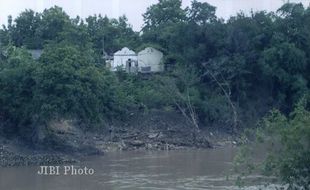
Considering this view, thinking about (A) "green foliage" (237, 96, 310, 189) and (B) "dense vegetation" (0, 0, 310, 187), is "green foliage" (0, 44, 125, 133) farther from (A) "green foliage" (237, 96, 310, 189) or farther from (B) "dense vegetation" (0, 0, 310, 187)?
(A) "green foliage" (237, 96, 310, 189)

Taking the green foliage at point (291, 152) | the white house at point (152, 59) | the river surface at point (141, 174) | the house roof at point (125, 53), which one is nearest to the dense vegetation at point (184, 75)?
the white house at point (152, 59)

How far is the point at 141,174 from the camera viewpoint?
1150 inches

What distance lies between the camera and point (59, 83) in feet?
110

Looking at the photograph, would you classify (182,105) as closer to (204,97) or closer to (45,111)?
(204,97)

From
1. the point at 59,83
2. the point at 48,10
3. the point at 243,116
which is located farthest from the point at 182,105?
the point at 48,10

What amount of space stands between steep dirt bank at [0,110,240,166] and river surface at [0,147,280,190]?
1.09 metres

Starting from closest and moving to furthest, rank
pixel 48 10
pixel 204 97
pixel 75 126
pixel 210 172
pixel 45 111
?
pixel 210 172, pixel 45 111, pixel 75 126, pixel 204 97, pixel 48 10

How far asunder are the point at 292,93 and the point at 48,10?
21.4 m

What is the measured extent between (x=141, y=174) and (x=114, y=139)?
9.85 m

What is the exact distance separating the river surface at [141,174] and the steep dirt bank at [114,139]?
1.09m

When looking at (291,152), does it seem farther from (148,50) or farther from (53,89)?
(148,50)

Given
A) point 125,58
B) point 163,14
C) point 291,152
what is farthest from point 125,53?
point 291,152

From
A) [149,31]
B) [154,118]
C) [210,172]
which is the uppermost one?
[149,31]

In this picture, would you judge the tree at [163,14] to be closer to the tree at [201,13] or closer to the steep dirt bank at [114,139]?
the tree at [201,13]
